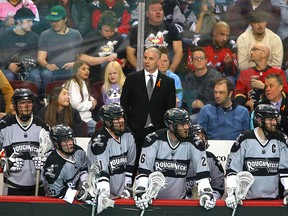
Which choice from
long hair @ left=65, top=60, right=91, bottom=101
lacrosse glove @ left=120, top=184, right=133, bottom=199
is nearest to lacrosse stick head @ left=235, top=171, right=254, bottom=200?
lacrosse glove @ left=120, top=184, right=133, bottom=199

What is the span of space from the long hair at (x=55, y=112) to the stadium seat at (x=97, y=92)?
14.4 inches

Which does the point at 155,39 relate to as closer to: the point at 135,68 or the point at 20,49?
the point at 135,68

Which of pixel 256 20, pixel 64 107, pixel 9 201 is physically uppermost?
pixel 256 20

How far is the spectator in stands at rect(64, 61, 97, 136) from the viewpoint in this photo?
12.5 metres

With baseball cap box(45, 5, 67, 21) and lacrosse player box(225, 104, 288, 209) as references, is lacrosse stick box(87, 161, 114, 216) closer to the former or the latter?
lacrosse player box(225, 104, 288, 209)

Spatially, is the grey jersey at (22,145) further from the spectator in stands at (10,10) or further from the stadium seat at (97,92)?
the spectator in stands at (10,10)

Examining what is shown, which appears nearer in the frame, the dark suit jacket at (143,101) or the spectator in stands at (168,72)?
the dark suit jacket at (143,101)

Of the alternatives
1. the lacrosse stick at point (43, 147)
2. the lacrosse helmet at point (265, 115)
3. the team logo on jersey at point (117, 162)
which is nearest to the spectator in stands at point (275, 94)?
the lacrosse helmet at point (265, 115)

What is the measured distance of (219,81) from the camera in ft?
41.0

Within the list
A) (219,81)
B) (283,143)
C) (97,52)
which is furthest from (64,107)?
(283,143)

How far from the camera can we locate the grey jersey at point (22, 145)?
1146 cm

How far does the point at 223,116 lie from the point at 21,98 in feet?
8.10

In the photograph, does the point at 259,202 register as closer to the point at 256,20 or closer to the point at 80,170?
the point at 80,170

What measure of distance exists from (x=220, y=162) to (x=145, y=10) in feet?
6.71
